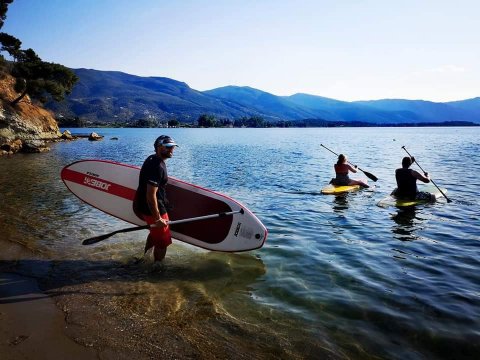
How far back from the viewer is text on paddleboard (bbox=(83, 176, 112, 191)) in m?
9.97

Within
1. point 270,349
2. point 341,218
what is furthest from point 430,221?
point 270,349

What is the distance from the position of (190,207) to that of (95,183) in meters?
3.05

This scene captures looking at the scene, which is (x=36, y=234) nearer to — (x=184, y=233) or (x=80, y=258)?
(x=80, y=258)

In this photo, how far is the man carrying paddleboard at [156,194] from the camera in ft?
23.7

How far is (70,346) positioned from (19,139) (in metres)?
46.4

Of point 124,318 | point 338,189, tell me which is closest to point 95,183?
point 124,318

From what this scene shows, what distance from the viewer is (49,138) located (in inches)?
2435

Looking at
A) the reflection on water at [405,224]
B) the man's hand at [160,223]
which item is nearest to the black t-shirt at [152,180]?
the man's hand at [160,223]

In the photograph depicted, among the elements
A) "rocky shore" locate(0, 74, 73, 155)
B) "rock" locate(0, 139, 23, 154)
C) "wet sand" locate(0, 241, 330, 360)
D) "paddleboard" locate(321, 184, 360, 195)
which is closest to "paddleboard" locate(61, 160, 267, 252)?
"wet sand" locate(0, 241, 330, 360)

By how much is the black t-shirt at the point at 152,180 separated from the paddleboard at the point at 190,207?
1.29m

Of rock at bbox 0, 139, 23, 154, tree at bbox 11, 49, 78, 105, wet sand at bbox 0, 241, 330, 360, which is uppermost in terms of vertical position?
tree at bbox 11, 49, 78, 105

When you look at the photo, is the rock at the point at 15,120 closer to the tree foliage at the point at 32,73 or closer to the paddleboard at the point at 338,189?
the tree foliage at the point at 32,73

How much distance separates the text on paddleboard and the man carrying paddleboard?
2.53 meters

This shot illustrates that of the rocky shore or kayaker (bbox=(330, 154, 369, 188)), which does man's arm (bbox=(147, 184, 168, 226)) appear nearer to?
kayaker (bbox=(330, 154, 369, 188))
